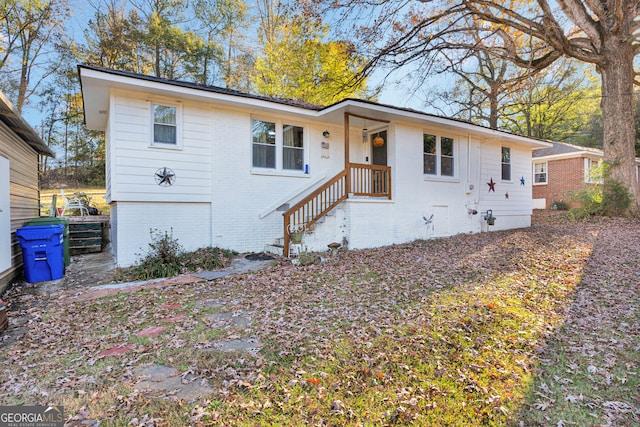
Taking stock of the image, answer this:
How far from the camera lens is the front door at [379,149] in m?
10.5

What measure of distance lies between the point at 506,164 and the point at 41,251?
1449 cm

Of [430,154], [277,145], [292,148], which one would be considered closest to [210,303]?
[277,145]

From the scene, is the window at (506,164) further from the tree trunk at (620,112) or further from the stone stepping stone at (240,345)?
the stone stepping stone at (240,345)

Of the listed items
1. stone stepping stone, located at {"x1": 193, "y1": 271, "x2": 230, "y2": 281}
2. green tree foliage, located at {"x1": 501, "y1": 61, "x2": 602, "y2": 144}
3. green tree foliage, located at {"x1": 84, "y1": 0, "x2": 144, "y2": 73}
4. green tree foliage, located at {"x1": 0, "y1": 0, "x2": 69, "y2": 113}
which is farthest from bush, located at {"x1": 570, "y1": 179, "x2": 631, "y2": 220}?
green tree foliage, located at {"x1": 0, "y1": 0, "x2": 69, "y2": 113}

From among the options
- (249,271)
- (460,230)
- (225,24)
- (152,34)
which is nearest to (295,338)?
(249,271)

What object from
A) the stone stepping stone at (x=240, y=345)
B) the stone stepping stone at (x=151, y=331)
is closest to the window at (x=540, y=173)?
the stone stepping stone at (x=240, y=345)

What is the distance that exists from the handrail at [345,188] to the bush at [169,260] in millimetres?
1858

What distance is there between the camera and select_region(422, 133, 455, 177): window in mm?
10672

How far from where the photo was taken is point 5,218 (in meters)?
5.79

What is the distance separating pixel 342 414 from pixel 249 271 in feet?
15.4

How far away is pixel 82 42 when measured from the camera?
1684cm

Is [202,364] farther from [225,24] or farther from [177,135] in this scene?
Result: [225,24]

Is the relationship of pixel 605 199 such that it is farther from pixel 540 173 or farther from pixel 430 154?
pixel 540 173

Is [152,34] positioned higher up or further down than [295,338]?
higher up
